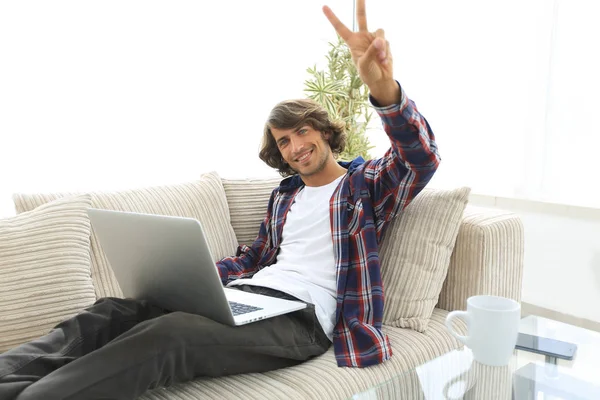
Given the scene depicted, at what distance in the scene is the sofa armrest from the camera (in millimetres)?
1671

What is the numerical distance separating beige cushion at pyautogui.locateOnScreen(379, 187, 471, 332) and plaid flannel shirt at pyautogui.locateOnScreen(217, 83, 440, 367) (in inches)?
3.7

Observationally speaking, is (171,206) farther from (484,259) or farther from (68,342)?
(484,259)

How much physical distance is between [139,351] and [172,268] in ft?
0.63

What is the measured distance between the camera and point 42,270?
1490 millimetres

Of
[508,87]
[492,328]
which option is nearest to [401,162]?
[492,328]

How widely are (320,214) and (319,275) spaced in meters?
0.20

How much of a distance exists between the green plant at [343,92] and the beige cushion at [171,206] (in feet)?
2.94

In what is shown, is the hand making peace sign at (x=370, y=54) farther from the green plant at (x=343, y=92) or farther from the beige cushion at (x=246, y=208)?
the green plant at (x=343, y=92)

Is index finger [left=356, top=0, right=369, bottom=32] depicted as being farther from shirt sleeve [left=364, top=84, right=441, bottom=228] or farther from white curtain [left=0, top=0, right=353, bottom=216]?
white curtain [left=0, top=0, right=353, bottom=216]

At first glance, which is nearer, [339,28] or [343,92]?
[339,28]

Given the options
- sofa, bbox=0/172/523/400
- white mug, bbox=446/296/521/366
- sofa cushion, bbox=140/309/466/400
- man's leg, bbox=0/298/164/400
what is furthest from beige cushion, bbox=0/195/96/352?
white mug, bbox=446/296/521/366

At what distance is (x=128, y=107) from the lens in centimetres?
262

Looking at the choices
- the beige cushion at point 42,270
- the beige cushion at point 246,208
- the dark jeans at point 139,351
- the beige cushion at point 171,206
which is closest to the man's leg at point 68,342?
the dark jeans at point 139,351

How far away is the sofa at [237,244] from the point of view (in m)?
1.33
